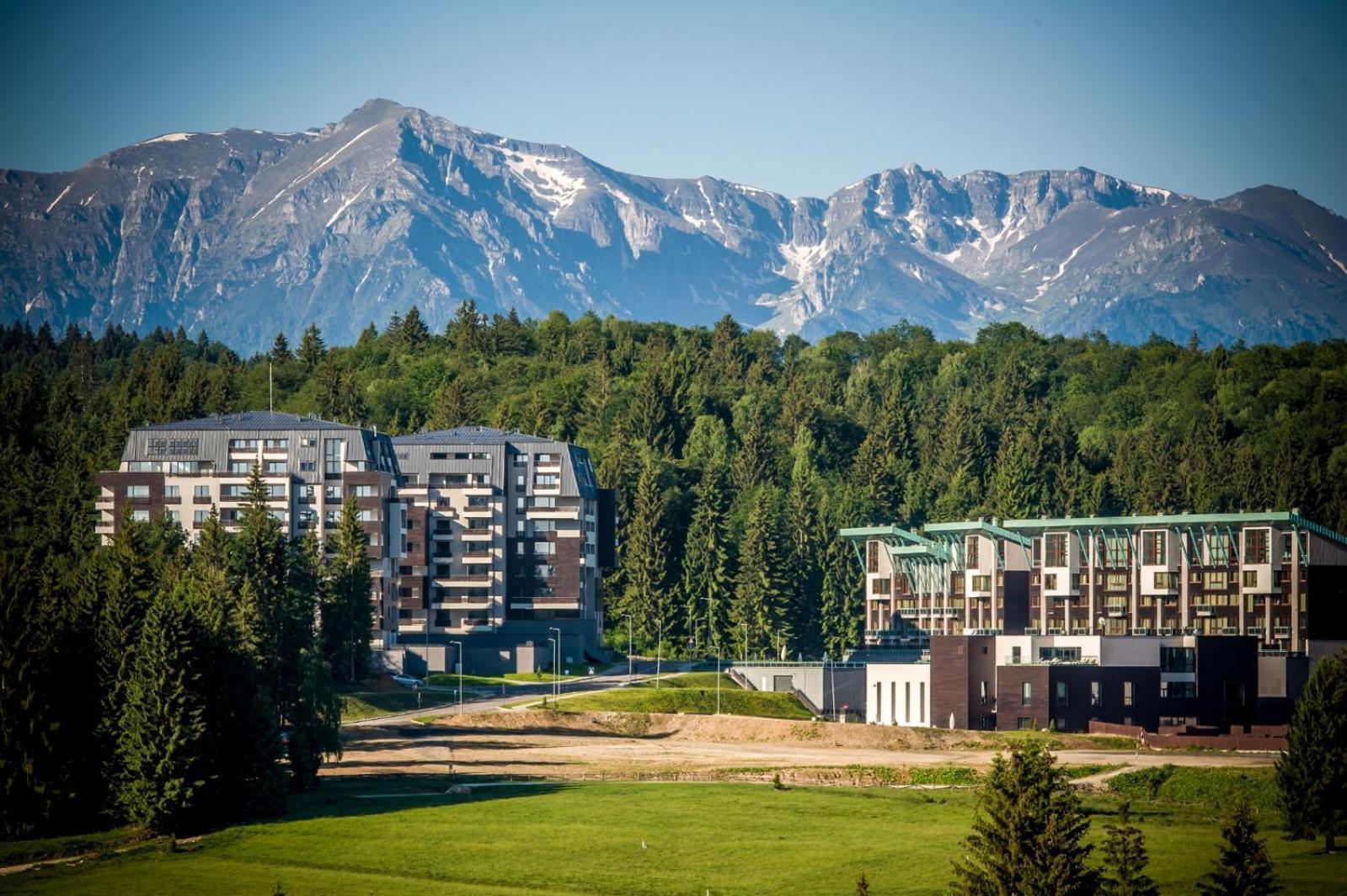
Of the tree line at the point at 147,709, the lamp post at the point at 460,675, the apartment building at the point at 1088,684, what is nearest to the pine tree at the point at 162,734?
the tree line at the point at 147,709

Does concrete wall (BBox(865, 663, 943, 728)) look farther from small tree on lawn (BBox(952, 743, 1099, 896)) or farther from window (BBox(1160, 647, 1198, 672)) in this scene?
small tree on lawn (BBox(952, 743, 1099, 896))

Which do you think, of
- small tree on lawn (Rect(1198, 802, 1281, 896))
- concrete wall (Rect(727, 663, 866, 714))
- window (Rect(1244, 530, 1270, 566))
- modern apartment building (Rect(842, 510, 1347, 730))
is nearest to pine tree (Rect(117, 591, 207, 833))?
→ small tree on lawn (Rect(1198, 802, 1281, 896))

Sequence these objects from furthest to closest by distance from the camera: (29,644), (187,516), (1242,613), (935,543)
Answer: (935,543) → (187,516) → (1242,613) → (29,644)

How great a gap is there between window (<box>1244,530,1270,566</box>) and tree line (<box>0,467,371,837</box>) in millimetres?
86713

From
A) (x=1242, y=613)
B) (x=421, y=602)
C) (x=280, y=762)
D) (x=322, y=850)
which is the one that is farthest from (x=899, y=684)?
(x=322, y=850)

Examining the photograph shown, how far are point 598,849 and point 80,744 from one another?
1073 inches

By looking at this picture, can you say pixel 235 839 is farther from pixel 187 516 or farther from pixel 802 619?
pixel 802 619

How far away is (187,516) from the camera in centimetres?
17788

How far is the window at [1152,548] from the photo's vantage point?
17012cm

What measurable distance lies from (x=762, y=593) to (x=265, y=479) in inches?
1916

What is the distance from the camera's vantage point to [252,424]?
18238 centimetres

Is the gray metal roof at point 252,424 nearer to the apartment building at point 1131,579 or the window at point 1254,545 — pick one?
the apartment building at point 1131,579

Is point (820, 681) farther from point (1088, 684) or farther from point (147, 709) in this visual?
point (147, 709)

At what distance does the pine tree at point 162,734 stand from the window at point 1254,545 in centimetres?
9858
